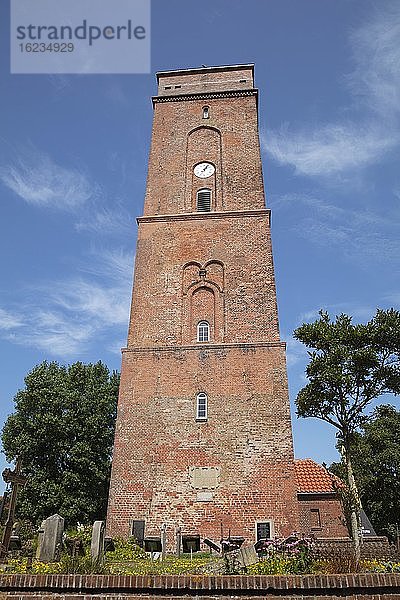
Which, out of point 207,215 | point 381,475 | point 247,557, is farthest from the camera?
point 381,475

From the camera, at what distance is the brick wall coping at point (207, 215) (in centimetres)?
2181

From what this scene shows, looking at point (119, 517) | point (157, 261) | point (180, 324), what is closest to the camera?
point (119, 517)

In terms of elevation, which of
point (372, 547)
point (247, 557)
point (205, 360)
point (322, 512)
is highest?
point (205, 360)

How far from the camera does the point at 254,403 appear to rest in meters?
17.8

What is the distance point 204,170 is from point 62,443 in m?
16.9

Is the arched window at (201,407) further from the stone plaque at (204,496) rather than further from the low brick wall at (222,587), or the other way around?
the low brick wall at (222,587)

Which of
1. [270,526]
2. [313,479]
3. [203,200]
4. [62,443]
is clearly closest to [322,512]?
[313,479]

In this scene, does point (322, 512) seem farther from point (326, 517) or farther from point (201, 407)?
point (201, 407)

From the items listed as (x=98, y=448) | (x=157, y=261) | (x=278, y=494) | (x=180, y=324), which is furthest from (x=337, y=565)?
(x=98, y=448)

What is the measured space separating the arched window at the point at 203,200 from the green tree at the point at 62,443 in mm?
14113

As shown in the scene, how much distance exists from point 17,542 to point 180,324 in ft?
30.3

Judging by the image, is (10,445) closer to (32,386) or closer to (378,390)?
(32,386)

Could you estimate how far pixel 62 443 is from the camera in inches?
1121

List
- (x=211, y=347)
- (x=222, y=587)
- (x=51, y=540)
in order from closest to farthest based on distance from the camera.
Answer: (x=222, y=587), (x=51, y=540), (x=211, y=347)
